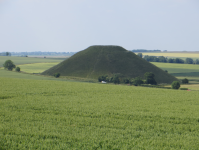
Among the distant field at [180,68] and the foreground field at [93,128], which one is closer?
the foreground field at [93,128]

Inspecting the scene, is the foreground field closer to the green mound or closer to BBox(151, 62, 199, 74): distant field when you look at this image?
the green mound

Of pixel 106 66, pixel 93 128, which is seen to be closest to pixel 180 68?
pixel 106 66

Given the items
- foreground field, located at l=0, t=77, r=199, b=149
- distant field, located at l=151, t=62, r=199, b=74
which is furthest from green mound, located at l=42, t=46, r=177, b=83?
foreground field, located at l=0, t=77, r=199, b=149

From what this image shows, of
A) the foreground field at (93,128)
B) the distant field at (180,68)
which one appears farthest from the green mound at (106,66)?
the foreground field at (93,128)

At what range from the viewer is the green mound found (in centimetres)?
12594

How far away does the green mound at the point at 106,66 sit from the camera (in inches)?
4958

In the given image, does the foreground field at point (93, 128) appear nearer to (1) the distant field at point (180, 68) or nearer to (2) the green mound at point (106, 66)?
(2) the green mound at point (106, 66)

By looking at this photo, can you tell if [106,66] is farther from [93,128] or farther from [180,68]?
[93,128]

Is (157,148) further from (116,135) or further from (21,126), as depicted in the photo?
(21,126)

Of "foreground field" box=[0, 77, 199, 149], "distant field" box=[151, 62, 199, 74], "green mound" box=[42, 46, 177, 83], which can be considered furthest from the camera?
"distant field" box=[151, 62, 199, 74]

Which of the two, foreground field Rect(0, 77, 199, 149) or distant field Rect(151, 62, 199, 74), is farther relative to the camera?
distant field Rect(151, 62, 199, 74)

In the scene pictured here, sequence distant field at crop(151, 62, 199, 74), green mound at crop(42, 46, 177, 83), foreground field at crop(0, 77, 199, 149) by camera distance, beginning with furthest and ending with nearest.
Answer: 1. distant field at crop(151, 62, 199, 74)
2. green mound at crop(42, 46, 177, 83)
3. foreground field at crop(0, 77, 199, 149)

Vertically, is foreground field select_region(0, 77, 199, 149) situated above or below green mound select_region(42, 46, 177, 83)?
below

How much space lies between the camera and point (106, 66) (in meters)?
135
